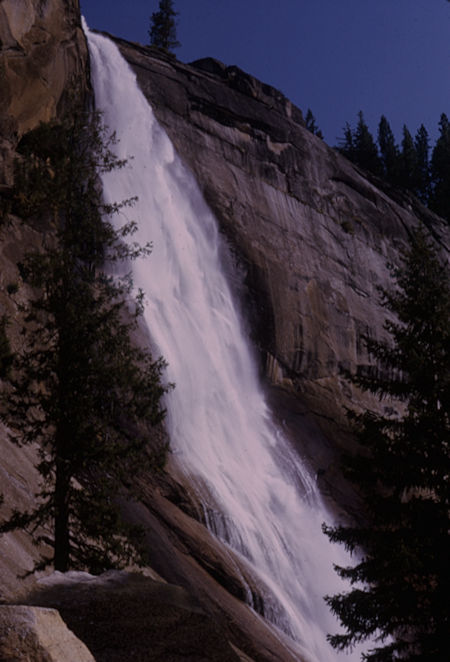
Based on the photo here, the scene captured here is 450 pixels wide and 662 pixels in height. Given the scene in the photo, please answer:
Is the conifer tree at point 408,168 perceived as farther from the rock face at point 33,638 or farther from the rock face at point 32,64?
the rock face at point 33,638

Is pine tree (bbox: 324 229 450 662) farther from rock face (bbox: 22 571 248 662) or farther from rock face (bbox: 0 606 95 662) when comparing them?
rock face (bbox: 0 606 95 662)

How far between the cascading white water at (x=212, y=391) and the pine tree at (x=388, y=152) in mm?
33908

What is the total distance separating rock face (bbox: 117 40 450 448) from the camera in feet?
94.2

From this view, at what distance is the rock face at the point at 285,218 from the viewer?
28.7 m

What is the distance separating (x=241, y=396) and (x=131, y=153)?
11.9 meters

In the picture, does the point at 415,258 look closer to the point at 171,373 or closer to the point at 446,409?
the point at 446,409

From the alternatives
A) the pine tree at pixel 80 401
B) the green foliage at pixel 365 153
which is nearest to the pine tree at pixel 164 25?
the green foliage at pixel 365 153

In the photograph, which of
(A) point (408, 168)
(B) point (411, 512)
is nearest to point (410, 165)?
(A) point (408, 168)

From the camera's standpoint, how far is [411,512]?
11688 millimetres

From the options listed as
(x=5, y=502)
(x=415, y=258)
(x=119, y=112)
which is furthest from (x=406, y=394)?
(x=119, y=112)

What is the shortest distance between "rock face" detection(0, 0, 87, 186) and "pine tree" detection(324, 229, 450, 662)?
13948 millimetres

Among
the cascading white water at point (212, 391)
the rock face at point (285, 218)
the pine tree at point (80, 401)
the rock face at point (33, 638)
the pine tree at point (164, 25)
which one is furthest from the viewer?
the pine tree at point (164, 25)

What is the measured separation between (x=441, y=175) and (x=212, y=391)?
45.8 m

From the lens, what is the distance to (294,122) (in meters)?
37.6
